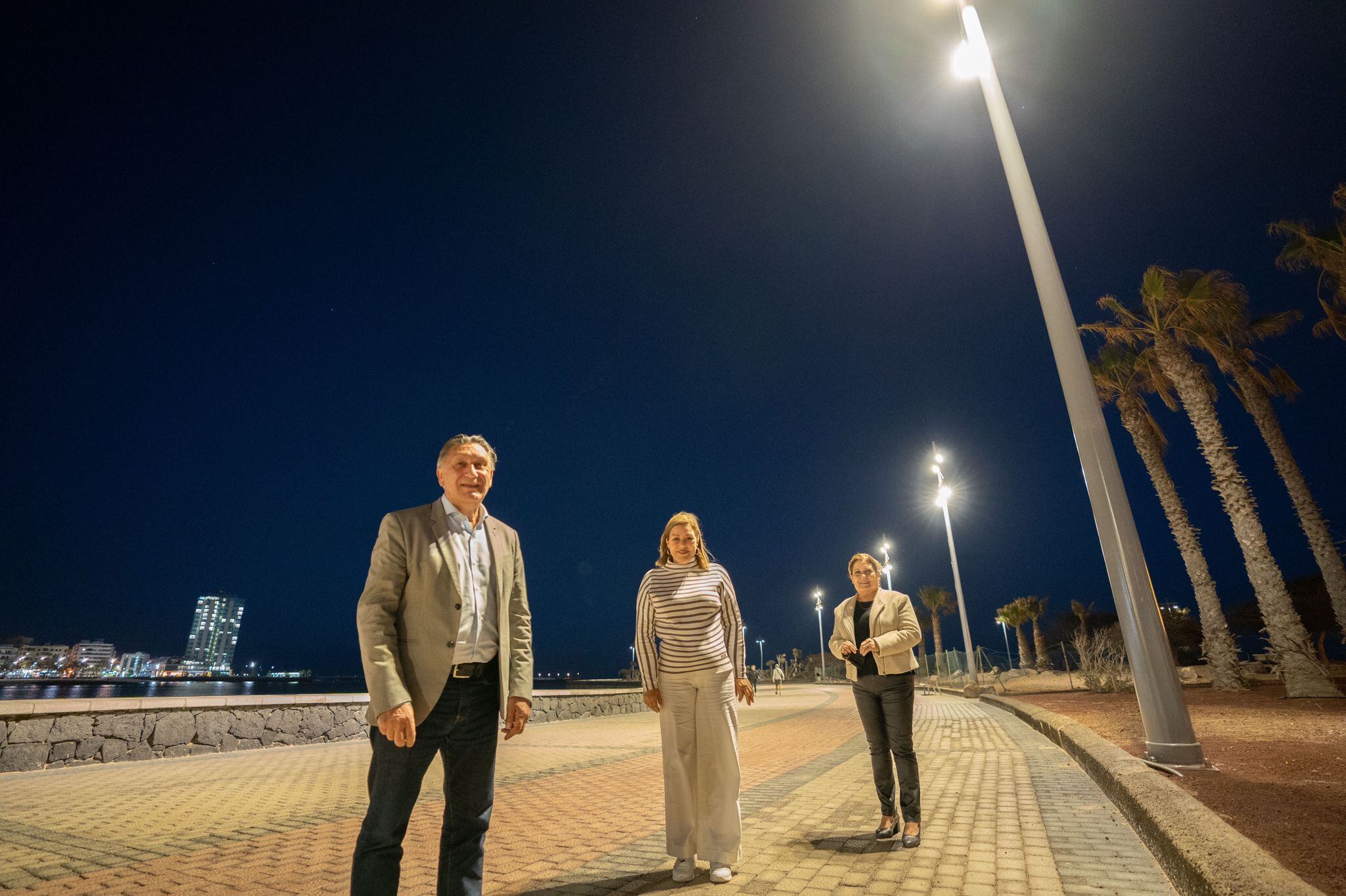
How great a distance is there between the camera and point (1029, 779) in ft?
20.2

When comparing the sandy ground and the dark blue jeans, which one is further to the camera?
the sandy ground

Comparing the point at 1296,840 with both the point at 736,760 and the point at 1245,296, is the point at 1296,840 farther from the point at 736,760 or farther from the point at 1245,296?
the point at 1245,296

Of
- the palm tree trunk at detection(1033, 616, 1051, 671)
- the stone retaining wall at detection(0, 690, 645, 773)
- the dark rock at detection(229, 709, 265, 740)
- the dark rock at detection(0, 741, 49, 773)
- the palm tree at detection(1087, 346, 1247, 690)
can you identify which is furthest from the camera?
the palm tree trunk at detection(1033, 616, 1051, 671)

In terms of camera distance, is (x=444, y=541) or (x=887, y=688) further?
(x=887, y=688)

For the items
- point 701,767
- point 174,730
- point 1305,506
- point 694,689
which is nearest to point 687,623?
point 694,689

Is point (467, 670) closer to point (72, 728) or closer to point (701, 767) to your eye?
point (701, 767)

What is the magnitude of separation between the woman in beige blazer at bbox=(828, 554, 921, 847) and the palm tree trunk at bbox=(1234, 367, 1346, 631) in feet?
58.4

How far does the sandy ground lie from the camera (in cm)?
325

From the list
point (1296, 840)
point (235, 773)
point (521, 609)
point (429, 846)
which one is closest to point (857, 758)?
point (1296, 840)

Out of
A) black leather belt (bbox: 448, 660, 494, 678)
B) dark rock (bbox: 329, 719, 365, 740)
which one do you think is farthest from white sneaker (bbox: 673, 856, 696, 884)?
dark rock (bbox: 329, 719, 365, 740)

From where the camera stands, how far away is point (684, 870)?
3430 mm

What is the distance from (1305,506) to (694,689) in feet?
65.3

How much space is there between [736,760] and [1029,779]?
4292 millimetres

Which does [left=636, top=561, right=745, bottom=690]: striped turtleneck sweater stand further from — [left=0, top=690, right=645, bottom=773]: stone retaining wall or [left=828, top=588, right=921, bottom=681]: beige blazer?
[left=0, top=690, right=645, bottom=773]: stone retaining wall
